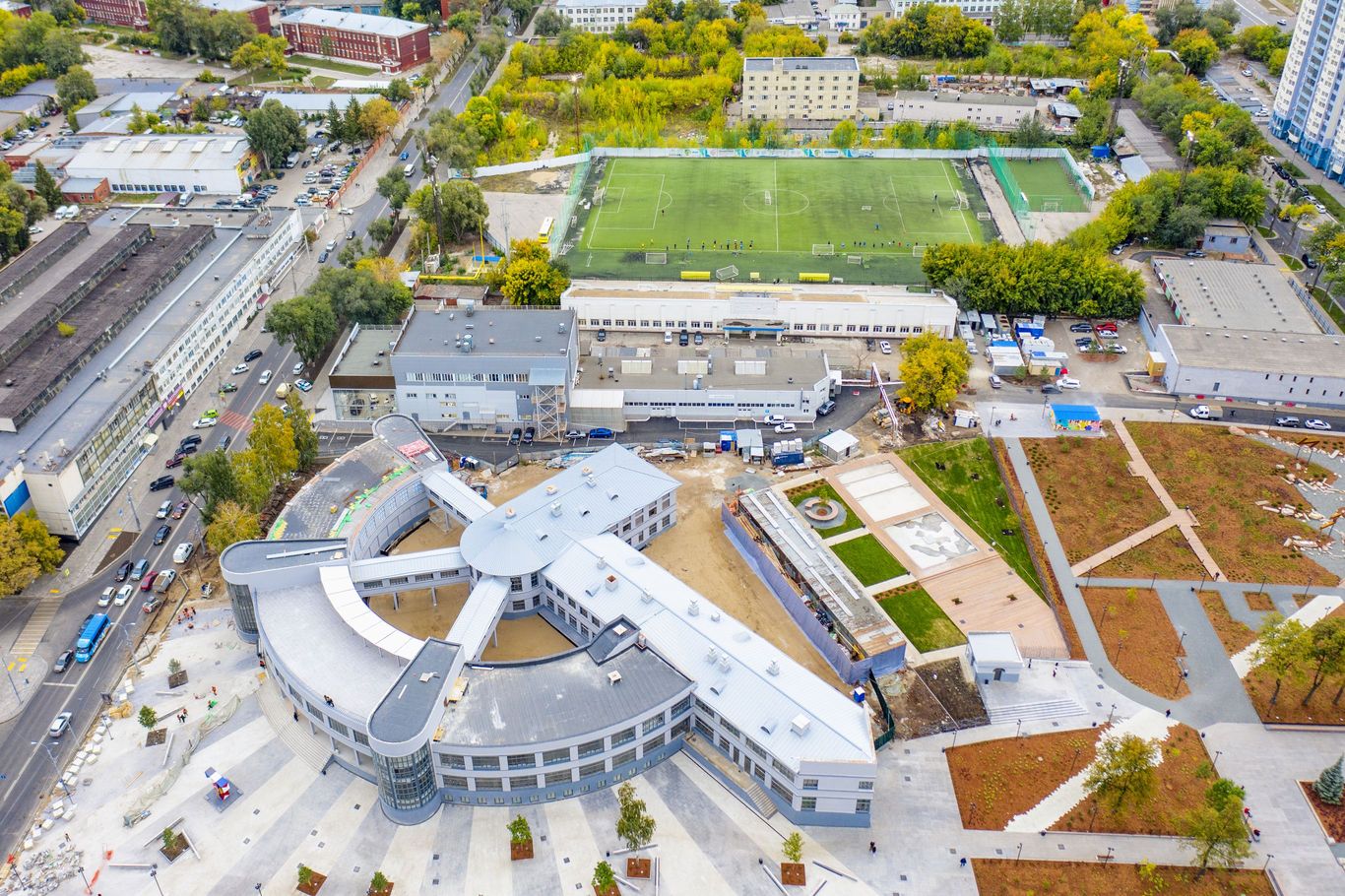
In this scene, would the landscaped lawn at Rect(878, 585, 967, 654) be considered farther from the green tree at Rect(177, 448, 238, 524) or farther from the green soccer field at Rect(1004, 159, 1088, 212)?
the green soccer field at Rect(1004, 159, 1088, 212)

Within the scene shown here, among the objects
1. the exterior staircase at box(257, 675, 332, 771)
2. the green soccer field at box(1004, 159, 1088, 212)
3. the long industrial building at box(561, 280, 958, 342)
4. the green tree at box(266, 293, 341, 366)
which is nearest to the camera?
the exterior staircase at box(257, 675, 332, 771)

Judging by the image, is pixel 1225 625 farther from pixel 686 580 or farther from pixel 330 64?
pixel 330 64

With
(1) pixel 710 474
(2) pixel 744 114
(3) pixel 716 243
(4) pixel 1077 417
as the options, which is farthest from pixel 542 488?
(2) pixel 744 114

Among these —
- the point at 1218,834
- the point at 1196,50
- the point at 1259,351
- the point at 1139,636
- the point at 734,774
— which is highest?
the point at 1196,50

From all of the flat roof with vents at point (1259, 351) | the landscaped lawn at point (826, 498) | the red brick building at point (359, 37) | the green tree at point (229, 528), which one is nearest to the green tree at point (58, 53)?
the red brick building at point (359, 37)

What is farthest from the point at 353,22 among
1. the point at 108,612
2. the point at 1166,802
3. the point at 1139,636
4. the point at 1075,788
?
the point at 1166,802

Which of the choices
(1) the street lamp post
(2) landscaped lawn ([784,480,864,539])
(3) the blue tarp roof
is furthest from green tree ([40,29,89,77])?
(3) the blue tarp roof
